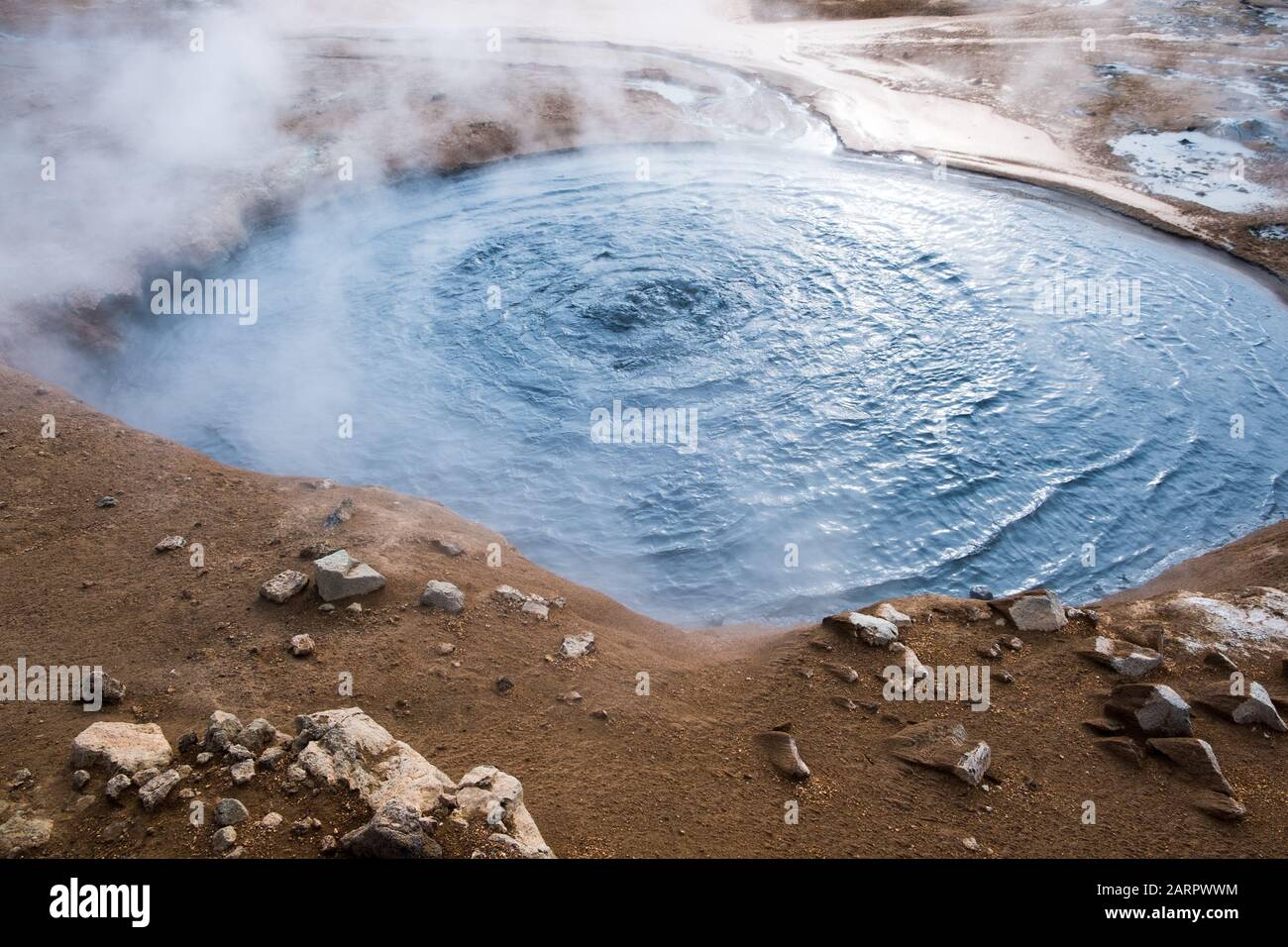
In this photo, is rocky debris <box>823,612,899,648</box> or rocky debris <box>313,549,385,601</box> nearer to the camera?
rocky debris <box>313,549,385,601</box>

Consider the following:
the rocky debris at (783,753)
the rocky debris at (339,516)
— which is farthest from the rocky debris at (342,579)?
the rocky debris at (783,753)

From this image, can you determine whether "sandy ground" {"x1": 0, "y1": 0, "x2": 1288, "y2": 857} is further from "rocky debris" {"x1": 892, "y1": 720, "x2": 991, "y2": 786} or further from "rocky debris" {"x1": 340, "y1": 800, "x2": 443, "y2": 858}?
"rocky debris" {"x1": 340, "y1": 800, "x2": 443, "y2": 858}

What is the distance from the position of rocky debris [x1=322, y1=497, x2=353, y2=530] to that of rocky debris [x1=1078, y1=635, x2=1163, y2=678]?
214 inches

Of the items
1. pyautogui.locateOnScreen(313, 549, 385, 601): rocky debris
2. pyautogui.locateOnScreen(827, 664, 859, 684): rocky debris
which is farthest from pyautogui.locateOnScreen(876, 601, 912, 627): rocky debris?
pyautogui.locateOnScreen(313, 549, 385, 601): rocky debris

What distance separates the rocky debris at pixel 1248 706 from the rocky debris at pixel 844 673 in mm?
2106

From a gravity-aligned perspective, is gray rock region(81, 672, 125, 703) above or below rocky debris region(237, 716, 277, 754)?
below

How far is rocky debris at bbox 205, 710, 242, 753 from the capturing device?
4414 mm

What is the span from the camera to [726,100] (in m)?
18.8

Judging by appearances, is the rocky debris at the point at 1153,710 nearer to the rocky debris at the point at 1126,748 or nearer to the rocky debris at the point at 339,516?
the rocky debris at the point at 1126,748

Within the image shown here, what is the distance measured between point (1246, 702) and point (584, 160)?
1387cm

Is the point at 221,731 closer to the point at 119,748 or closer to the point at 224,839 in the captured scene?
the point at 119,748

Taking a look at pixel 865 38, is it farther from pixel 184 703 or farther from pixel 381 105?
pixel 184 703

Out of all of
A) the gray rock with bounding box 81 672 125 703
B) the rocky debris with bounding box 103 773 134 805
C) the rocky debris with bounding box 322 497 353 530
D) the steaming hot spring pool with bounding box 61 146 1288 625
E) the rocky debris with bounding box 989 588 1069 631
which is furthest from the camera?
the steaming hot spring pool with bounding box 61 146 1288 625
